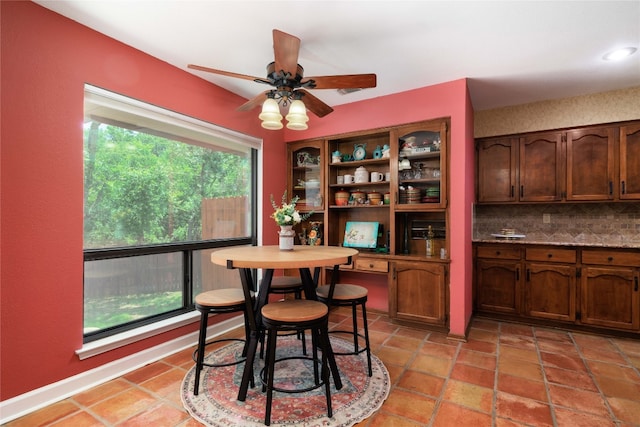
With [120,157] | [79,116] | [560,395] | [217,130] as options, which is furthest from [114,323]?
[560,395]

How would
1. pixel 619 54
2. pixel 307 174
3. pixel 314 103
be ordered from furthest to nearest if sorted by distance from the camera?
pixel 307 174 < pixel 619 54 < pixel 314 103

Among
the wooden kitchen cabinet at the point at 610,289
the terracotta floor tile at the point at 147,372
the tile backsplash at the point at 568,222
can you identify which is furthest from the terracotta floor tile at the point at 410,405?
the tile backsplash at the point at 568,222

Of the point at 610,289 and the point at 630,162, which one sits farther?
the point at 630,162

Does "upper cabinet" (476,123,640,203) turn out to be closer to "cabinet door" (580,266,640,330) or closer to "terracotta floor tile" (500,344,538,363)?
"cabinet door" (580,266,640,330)

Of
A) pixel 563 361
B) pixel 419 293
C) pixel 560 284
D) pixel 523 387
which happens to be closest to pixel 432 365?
pixel 523 387

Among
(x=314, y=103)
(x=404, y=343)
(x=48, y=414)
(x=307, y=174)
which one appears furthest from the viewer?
(x=307, y=174)

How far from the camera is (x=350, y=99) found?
3762mm

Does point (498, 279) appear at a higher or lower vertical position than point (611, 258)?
lower

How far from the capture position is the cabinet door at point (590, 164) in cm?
341

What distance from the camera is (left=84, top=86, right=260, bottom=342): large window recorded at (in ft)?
8.08

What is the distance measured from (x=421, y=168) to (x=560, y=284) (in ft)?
6.46

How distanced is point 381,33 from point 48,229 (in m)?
2.76

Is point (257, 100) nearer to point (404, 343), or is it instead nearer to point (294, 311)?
point (294, 311)

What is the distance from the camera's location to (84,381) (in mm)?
2234
